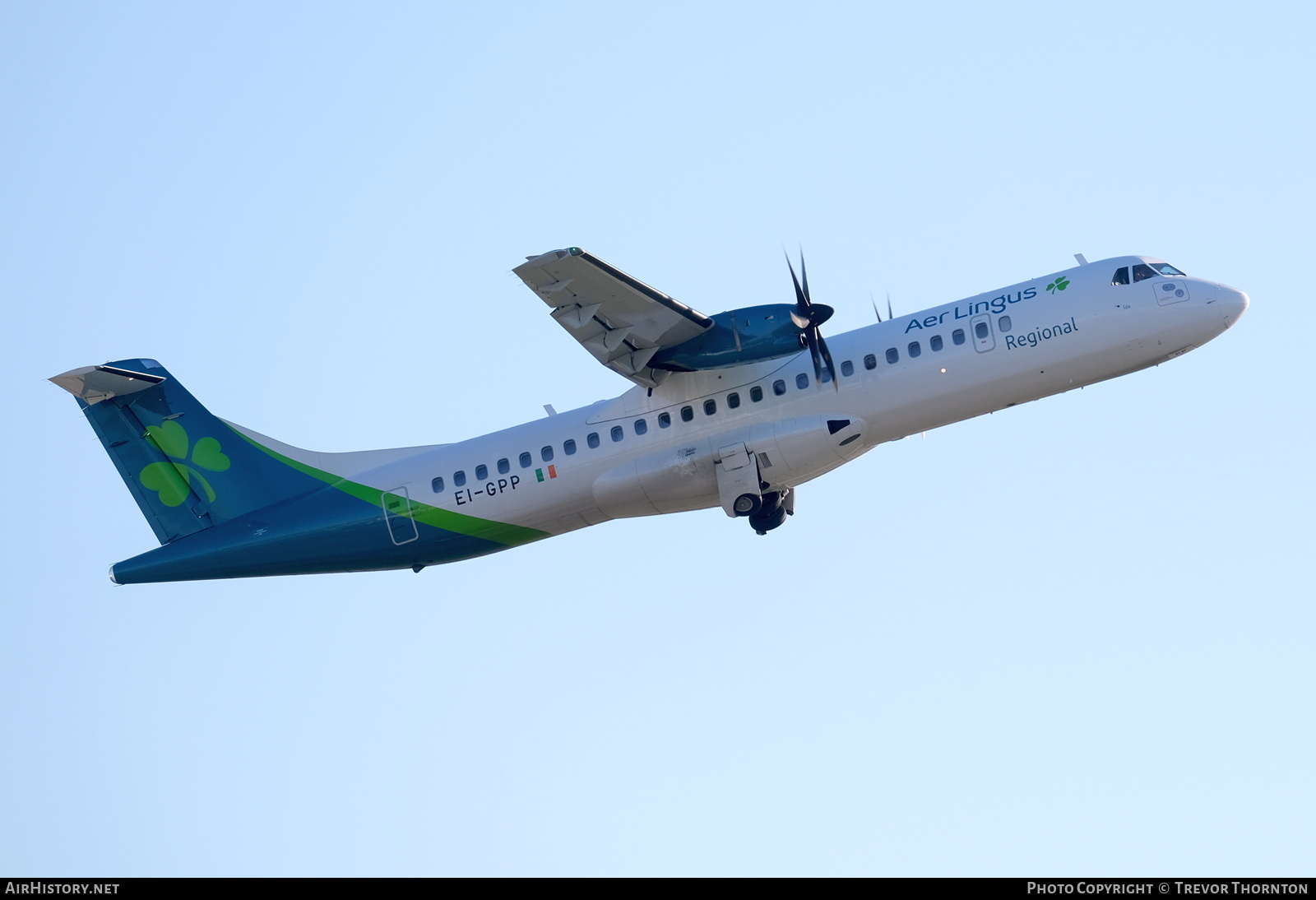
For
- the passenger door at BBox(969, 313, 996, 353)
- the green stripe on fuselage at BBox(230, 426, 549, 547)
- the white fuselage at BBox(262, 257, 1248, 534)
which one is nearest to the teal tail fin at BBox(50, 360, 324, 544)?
the green stripe on fuselage at BBox(230, 426, 549, 547)

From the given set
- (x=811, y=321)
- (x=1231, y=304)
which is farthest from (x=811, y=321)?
(x=1231, y=304)

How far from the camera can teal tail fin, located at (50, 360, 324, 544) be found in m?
28.7

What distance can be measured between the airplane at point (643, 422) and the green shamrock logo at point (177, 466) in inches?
1.5

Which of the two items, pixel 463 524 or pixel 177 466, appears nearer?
pixel 463 524

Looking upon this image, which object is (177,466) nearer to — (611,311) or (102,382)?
(102,382)

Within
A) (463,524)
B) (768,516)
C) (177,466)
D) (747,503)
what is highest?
(177,466)

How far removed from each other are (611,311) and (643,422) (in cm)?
256

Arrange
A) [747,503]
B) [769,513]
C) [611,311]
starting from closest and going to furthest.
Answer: [611,311] → [747,503] → [769,513]

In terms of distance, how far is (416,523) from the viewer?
27938 mm

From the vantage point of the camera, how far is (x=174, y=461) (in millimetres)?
28938

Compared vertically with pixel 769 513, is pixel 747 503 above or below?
above

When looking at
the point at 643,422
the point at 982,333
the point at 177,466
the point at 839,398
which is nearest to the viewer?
the point at 982,333

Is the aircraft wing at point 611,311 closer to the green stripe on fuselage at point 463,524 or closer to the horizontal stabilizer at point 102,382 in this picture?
the green stripe on fuselage at point 463,524

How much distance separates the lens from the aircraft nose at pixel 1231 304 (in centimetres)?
2591
